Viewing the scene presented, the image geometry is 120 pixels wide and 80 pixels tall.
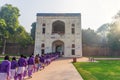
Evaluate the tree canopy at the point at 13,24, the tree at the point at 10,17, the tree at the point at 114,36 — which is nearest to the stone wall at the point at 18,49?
the tree canopy at the point at 13,24

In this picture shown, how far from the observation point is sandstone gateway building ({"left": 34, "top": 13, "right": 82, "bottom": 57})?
4028 cm

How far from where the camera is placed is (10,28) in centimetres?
4444

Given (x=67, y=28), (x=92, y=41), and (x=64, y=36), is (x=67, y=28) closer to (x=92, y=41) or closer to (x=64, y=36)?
(x=64, y=36)

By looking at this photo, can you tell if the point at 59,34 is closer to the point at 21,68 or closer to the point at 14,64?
the point at 21,68

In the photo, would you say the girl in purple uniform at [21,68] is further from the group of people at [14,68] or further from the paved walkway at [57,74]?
the paved walkway at [57,74]

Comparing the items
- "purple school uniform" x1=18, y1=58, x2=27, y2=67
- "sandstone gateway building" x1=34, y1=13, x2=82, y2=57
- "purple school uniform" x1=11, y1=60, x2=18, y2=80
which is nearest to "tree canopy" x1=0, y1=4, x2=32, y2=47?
"sandstone gateway building" x1=34, y1=13, x2=82, y2=57

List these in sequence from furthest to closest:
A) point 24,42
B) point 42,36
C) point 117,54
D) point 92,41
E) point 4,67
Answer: point 92,41, point 117,54, point 24,42, point 42,36, point 4,67

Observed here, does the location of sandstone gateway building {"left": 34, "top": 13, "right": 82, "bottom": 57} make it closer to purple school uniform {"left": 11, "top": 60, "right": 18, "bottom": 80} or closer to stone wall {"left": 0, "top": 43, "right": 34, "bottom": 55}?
stone wall {"left": 0, "top": 43, "right": 34, "bottom": 55}

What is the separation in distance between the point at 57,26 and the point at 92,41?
1737 centimetres

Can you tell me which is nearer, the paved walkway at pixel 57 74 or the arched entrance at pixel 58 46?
the paved walkway at pixel 57 74

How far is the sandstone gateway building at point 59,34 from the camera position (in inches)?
1586

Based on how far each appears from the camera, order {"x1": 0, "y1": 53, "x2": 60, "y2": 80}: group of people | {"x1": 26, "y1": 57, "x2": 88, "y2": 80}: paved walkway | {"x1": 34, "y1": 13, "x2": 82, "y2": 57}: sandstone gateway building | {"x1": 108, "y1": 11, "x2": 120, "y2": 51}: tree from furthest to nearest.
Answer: {"x1": 108, "y1": 11, "x2": 120, "y2": 51}: tree → {"x1": 34, "y1": 13, "x2": 82, "y2": 57}: sandstone gateway building → {"x1": 26, "y1": 57, "x2": 88, "y2": 80}: paved walkway → {"x1": 0, "y1": 53, "x2": 60, "y2": 80}: group of people

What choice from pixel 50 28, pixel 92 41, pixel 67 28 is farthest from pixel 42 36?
pixel 92 41

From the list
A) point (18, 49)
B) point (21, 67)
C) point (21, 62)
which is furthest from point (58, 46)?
point (21, 67)
